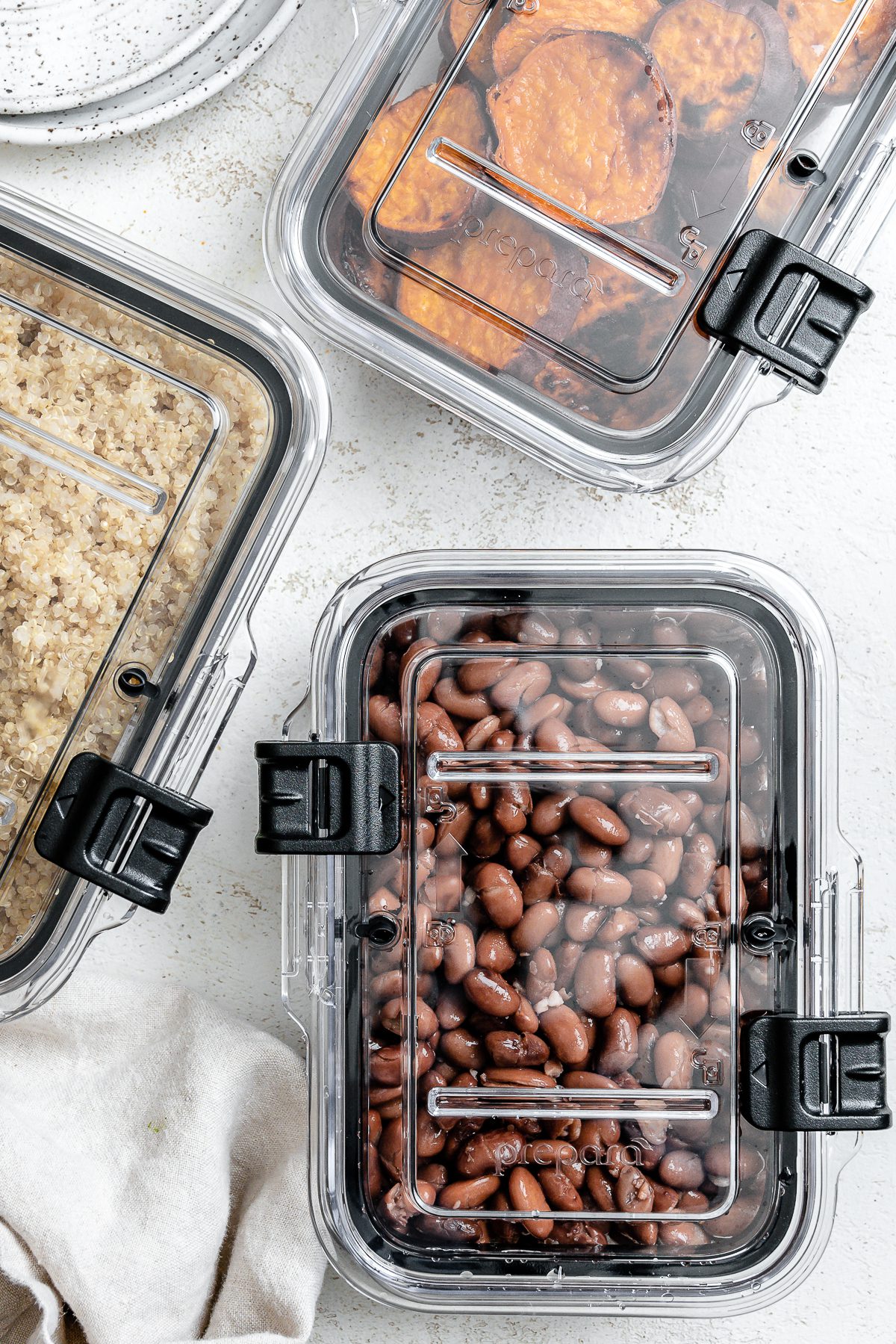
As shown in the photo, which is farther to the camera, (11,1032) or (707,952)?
(11,1032)

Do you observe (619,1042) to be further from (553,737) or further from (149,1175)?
(149,1175)

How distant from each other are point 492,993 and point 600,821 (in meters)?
0.15

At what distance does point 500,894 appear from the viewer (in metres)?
0.82

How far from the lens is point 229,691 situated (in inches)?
33.5

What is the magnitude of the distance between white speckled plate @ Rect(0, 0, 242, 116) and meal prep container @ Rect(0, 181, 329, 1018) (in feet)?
0.48

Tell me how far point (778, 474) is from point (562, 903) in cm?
43

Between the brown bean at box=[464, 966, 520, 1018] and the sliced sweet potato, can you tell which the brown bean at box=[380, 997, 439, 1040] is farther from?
the sliced sweet potato

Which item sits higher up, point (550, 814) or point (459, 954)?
point (550, 814)

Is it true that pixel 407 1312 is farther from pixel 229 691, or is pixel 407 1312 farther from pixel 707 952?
pixel 229 691

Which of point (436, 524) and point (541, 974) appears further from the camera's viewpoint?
A: point (436, 524)

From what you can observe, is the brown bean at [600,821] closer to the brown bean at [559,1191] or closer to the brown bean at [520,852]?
the brown bean at [520,852]

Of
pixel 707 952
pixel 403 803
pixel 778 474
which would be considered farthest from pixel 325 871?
pixel 778 474

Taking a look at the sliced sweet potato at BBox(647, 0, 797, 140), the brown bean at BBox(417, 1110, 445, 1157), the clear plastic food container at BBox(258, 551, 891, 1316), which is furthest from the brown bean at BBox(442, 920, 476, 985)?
the sliced sweet potato at BBox(647, 0, 797, 140)

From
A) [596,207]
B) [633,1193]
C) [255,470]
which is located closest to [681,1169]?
[633,1193]
